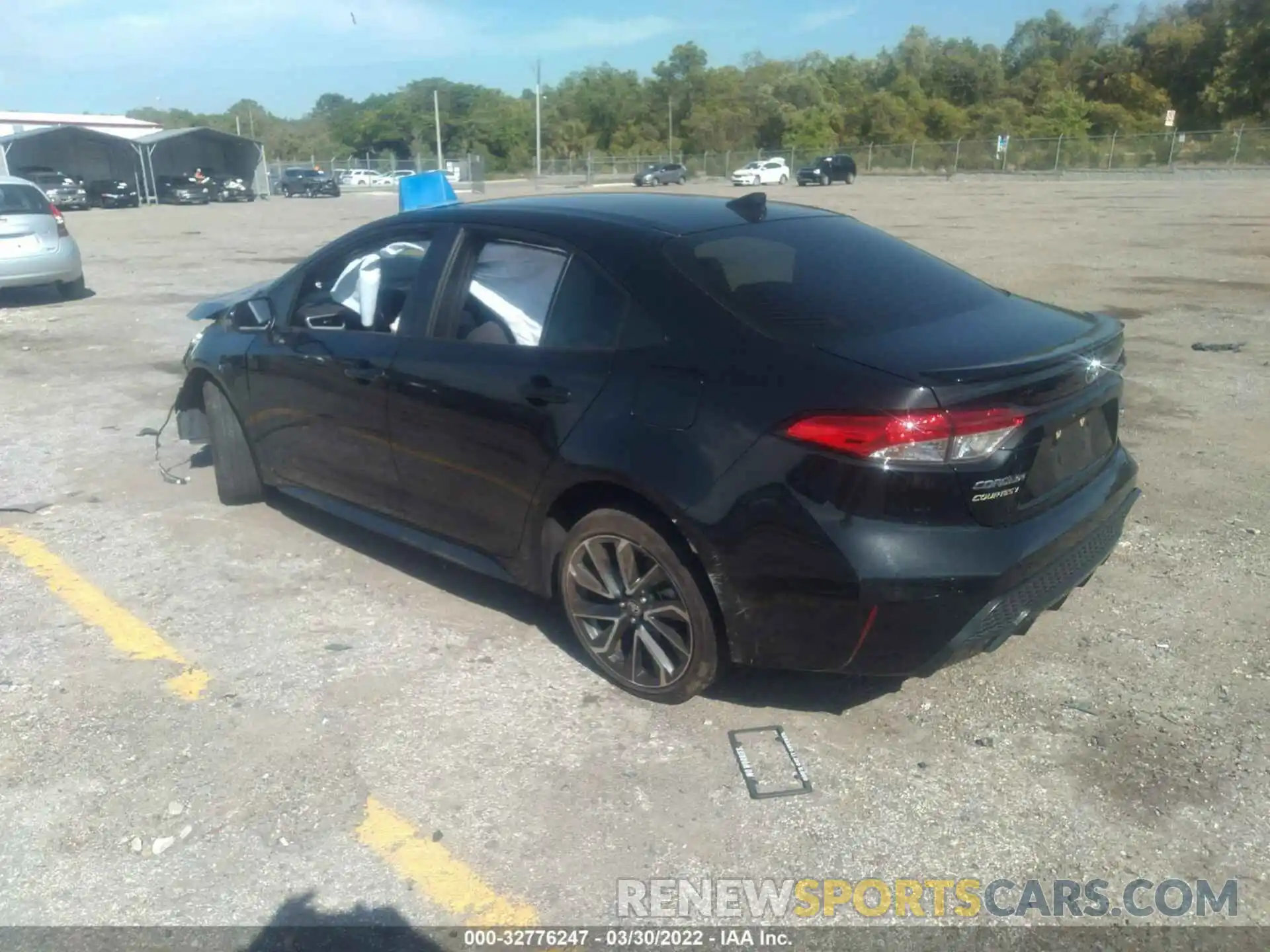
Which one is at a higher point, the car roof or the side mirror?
the car roof

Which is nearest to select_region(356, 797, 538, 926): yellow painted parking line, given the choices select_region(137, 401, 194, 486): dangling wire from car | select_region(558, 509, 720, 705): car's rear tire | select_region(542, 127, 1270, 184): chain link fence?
select_region(558, 509, 720, 705): car's rear tire

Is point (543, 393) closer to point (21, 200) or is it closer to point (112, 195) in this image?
point (21, 200)

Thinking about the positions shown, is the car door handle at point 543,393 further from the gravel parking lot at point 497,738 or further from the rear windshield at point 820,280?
the gravel parking lot at point 497,738

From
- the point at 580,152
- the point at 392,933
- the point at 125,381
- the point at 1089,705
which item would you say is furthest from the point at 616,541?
the point at 580,152

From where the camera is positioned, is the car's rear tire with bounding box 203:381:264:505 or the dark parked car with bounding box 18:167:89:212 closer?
the car's rear tire with bounding box 203:381:264:505

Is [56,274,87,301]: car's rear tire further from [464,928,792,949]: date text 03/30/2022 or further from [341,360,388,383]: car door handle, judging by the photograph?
[464,928,792,949]: date text 03/30/2022

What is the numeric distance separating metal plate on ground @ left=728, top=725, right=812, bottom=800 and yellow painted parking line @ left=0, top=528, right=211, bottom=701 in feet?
6.49

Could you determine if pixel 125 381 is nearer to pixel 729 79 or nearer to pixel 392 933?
pixel 392 933

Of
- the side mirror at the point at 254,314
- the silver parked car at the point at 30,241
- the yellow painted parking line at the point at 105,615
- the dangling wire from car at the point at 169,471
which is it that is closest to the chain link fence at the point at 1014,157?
the silver parked car at the point at 30,241

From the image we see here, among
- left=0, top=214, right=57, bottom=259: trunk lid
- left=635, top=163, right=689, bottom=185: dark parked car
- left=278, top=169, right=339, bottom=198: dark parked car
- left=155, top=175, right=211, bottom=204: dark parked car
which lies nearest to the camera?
left=0, top=214, right=57, bottom=259: trunk lid

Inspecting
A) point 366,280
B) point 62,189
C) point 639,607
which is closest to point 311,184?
point 62,189

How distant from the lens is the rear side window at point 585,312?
3.58 metres

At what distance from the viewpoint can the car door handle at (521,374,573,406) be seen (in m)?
3.62

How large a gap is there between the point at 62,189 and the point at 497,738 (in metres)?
46.0
